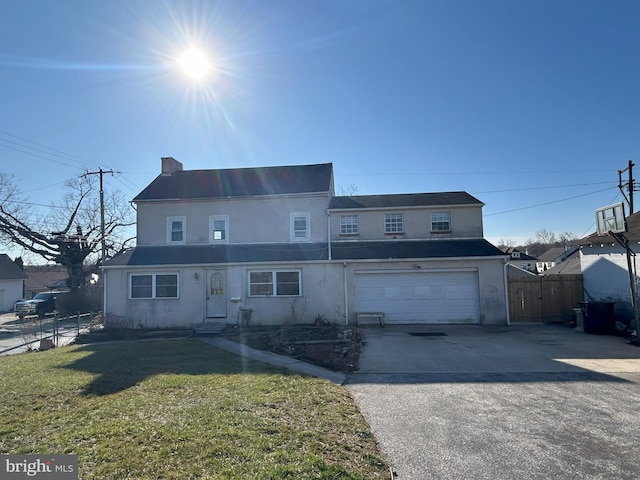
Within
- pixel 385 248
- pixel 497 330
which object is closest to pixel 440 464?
pixel 497 330

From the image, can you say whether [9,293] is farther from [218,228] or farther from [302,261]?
[302,261]

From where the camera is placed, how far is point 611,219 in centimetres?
1270

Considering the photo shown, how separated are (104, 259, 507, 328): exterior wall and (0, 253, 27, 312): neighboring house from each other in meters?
30.9

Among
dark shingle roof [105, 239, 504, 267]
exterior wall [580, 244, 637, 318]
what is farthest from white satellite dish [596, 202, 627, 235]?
dark shingle roof [105, 239, 504, 267]

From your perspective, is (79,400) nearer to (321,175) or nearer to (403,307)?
(403,307)

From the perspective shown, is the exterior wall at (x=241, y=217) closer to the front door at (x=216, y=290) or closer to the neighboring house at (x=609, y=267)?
the front door at (x=216, y=290)

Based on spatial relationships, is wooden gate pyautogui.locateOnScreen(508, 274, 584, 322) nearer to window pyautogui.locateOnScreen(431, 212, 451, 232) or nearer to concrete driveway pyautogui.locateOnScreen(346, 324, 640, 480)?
window pyautogui.locateOnScreen(431, 212, 451, 232)

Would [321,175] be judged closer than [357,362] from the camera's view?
No

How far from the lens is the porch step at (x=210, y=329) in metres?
14.7

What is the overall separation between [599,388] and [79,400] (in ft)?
30.9

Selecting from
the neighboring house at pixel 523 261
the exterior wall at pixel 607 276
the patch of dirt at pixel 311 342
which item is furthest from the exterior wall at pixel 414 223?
the neighboring house at pixel 523 261

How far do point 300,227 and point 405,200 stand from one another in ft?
18.4

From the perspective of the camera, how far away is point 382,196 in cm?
1894

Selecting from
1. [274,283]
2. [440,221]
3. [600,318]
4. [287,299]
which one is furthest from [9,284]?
[600,318]
